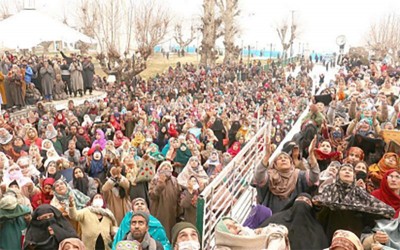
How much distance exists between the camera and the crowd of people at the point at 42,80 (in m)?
12.4

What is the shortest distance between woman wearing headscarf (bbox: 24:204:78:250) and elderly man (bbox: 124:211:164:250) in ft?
2.26

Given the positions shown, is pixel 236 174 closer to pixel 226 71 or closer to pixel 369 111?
pixel 369 111

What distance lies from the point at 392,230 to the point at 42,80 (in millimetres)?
12159

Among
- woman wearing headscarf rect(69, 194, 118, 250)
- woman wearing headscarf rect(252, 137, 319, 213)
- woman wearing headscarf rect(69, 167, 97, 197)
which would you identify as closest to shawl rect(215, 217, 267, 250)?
woman wearing headscarf rect(252, 137, 319, 213)

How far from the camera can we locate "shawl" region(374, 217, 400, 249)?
349 cm

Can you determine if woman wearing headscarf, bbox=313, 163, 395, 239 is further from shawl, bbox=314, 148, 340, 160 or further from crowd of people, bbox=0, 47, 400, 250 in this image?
shawl, bbox=314, 148, 340, 160

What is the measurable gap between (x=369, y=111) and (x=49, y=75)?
1010 cm

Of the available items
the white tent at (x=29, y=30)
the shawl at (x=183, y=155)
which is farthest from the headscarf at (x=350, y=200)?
the white tent at (x=29, y=30)

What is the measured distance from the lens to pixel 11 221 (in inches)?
177

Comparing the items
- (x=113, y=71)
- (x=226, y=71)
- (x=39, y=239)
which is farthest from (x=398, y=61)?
(x=39, y=239)

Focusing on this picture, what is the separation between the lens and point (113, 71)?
1981 cm

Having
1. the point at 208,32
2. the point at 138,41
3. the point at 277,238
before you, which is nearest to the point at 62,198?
the point at 277,238

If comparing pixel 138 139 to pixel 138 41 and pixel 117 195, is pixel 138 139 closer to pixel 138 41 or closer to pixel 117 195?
pixel 117 195

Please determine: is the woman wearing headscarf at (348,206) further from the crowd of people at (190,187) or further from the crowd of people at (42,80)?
the crowd of people at (42,80)
